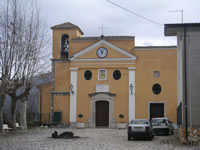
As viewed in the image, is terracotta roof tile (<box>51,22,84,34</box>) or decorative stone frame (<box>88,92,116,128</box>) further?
terracotta roof tile (<box>51,22,84,34</box>)

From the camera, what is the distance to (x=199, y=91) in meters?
18.1

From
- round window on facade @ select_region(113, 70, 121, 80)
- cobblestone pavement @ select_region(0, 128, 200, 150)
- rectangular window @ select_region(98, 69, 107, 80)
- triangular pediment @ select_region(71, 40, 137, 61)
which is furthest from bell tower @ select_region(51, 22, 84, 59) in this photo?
cobblestone pavement @ select_region(0, 128, 200, 150)

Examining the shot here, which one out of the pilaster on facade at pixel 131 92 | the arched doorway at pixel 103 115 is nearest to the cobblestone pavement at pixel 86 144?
the pilaster on facade at pixel 131 92

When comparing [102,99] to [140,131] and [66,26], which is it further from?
[140,131]

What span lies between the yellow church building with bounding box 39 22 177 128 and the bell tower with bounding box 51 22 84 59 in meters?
0.64

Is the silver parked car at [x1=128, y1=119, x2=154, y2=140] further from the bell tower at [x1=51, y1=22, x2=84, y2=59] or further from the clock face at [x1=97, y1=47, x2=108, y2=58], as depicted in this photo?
the bell tower at [x1=51, y1=22, x2=84, y2=59]

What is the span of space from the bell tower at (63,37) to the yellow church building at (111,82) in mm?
639

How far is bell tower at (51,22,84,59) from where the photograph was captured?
36.4m

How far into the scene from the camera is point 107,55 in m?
34.8

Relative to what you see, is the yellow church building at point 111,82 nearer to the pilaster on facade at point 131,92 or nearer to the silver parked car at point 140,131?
the pilaster on facade at point 131,92

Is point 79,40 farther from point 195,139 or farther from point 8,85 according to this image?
point 195,139

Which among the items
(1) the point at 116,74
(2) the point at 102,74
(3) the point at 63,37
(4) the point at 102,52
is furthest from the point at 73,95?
(3) the point at 63,37

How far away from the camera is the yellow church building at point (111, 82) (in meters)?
33.9

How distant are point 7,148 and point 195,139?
875 cm
